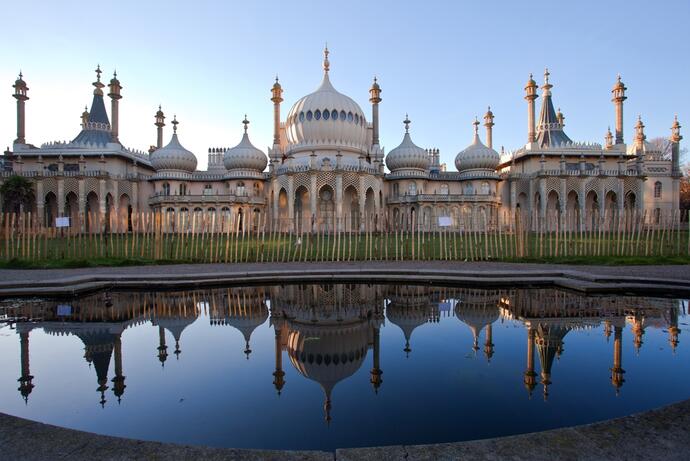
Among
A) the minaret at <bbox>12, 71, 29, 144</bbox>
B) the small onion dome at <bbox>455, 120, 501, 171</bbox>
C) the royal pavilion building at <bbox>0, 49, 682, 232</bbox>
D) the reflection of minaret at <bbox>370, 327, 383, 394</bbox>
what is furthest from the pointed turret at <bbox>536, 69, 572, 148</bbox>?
the minaret at <bbox>12, 71, 29, 144</bbox>

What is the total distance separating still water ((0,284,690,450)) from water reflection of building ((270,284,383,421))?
3 centimetres

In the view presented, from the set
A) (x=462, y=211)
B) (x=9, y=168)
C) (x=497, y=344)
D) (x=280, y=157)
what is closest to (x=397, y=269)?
(x=497, y=344)

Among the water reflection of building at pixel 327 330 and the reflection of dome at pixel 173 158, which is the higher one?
the reflection of dome at pixel 173 158

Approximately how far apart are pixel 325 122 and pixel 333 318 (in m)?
31.2

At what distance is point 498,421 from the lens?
3488 mm

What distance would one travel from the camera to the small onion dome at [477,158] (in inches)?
1526

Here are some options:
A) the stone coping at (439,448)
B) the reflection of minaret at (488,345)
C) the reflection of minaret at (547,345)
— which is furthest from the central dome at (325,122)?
the stone coping at (439,448)

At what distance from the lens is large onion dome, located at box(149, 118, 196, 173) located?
3856 cm

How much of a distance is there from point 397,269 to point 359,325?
194 inches

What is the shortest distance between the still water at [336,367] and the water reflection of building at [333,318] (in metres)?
0.04

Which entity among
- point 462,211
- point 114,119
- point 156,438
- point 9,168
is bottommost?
point 156,438

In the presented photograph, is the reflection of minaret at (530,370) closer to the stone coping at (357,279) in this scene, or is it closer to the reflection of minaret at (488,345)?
the reflection of minaret at (488,345)

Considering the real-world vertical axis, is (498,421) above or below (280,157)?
below

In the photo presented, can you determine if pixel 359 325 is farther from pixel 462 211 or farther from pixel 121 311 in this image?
pixel 462 211
